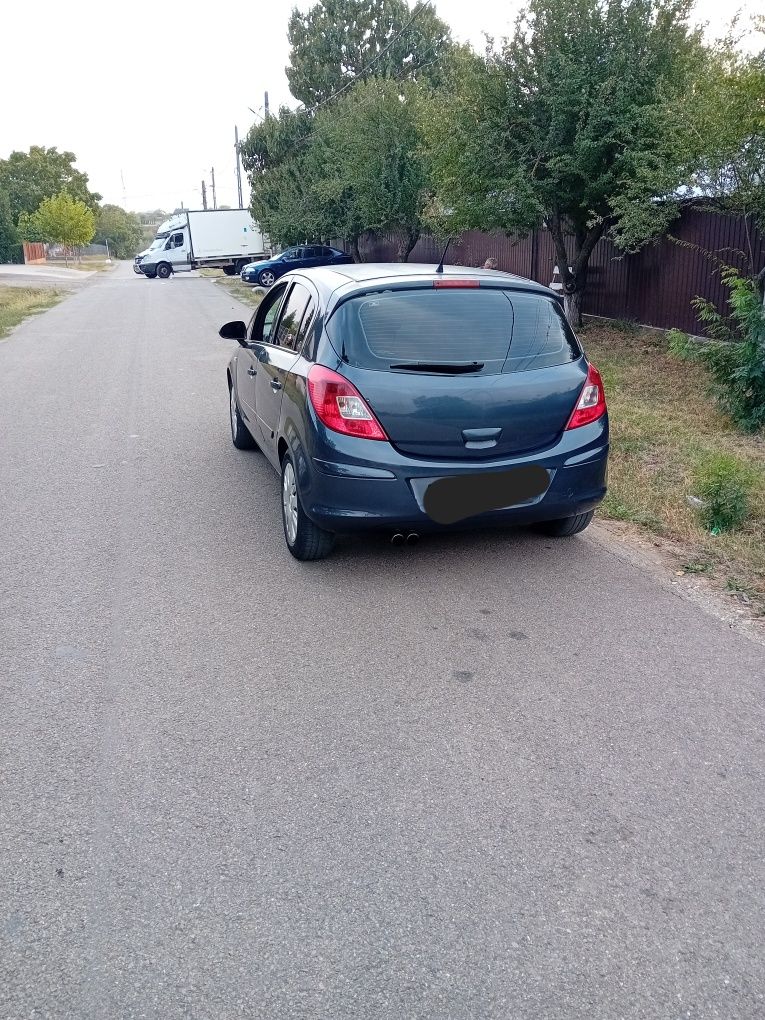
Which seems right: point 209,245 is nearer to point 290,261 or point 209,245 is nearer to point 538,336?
point 290,261

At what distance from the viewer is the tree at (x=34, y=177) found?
9006 cm

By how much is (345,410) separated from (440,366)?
0.56 metres

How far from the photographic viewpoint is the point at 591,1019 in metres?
2.26

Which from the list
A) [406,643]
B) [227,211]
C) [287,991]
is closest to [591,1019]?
[287,991]

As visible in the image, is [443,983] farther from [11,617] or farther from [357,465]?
[11,617]

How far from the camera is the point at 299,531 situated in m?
5.30

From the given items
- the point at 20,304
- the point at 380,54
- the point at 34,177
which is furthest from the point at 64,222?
the point at 20,304

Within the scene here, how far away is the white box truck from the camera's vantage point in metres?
48.1

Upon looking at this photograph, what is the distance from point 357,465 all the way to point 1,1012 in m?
3.03

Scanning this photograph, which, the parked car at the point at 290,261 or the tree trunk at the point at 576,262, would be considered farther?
the parked car at the point at 290,261

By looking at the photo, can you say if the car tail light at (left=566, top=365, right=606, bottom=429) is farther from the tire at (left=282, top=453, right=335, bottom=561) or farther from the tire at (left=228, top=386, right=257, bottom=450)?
the tire at (left=228, top=386, right=257, bottom=450)

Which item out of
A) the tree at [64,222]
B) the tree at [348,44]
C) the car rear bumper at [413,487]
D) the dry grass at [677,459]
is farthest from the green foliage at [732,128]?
the tree at [64,222]

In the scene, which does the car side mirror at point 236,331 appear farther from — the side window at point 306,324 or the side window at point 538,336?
the side window at point 538,336

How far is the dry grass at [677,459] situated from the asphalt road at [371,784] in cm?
57
